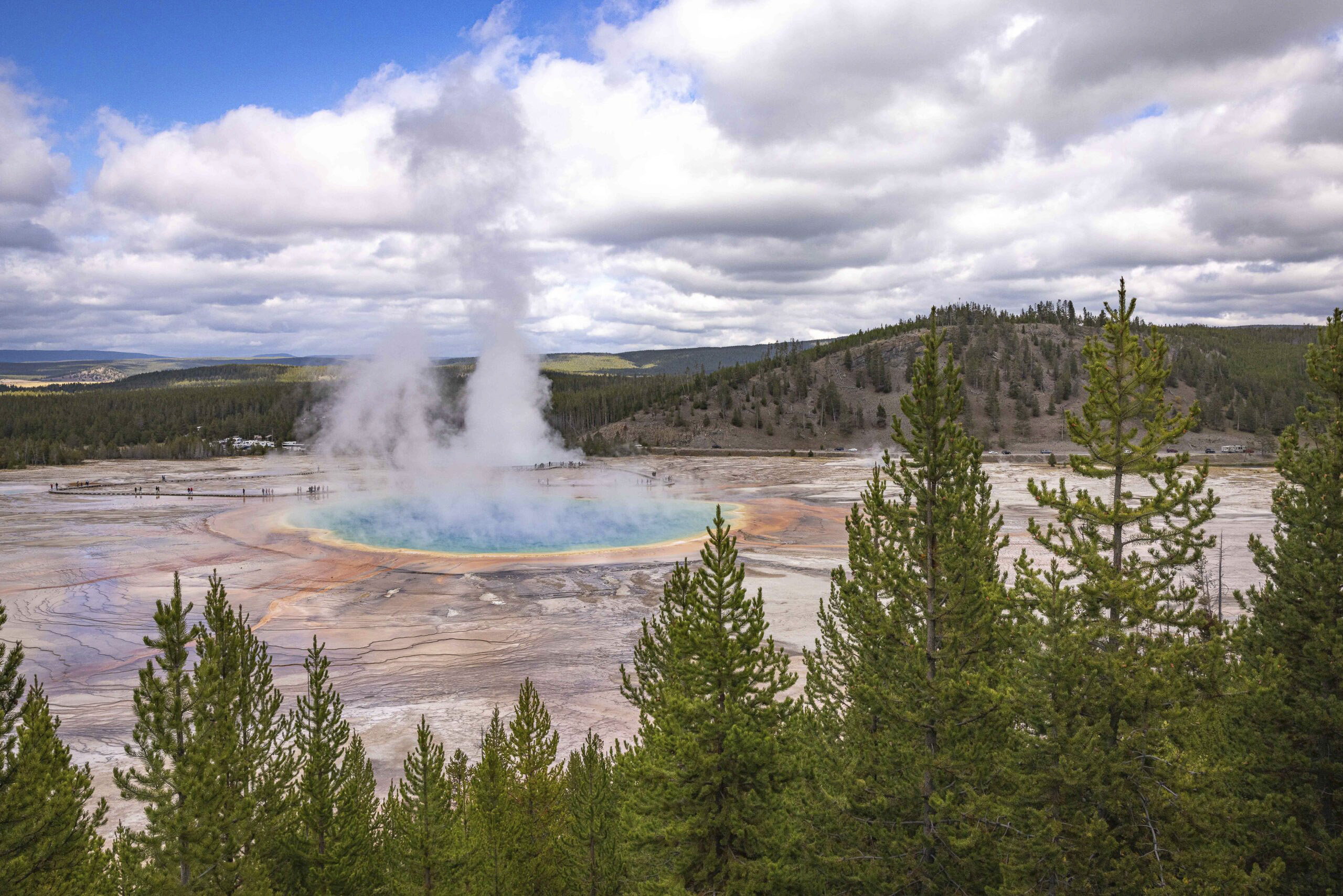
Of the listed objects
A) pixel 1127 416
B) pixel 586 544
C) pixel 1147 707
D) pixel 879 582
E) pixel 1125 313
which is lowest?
pixel 586 544

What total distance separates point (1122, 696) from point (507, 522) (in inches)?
1859

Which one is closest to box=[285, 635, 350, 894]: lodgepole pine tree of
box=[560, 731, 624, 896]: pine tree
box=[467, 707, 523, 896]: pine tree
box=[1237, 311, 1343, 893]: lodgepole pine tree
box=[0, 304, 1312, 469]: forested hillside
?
box=[467, 707, 523, 896]: pine tree

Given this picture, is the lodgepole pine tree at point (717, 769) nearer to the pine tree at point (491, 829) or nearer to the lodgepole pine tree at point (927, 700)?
the lodgepole pine tree at point (927, 700)

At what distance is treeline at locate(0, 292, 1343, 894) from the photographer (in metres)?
8.61

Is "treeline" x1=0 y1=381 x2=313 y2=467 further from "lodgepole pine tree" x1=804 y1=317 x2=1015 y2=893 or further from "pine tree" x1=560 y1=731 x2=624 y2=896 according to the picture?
"lodgepole pine tree" x1=804 y1=317 x2=1015 y2=893

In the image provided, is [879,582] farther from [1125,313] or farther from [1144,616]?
[1125,313]

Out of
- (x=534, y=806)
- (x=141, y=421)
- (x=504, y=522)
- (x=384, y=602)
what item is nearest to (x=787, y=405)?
(x=504, y=522)

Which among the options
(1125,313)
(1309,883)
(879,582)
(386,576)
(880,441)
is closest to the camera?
(1125,313)

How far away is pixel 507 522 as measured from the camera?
52.8m

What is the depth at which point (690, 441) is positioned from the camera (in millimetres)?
124375

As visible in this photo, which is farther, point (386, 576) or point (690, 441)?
point (690, 441)

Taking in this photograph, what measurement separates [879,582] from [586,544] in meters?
36.0

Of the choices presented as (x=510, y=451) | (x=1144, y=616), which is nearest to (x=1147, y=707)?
(x=1144, y=616)

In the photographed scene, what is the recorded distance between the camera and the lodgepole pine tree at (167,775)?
8.73 m
